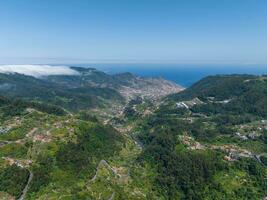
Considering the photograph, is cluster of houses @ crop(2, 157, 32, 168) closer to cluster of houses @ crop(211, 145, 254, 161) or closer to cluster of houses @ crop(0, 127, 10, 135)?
cluster of houses @ crop(0, 127, 10, 135)

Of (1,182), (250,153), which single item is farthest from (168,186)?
(1,182)

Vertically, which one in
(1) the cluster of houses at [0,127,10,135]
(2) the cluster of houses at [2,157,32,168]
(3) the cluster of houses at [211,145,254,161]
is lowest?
(3) the cluster of houses at [211,145,254,161]

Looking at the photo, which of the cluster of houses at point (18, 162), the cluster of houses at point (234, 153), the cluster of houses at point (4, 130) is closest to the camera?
the cluster of houses at point (18, 162)

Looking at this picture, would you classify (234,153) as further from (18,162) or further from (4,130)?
(4,130)

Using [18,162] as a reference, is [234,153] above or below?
below

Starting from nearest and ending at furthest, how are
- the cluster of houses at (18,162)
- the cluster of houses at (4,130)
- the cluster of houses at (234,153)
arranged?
the cluster of houses at (18,162), the cluster of houses at (4,130), the cluster of houses at (234,153)

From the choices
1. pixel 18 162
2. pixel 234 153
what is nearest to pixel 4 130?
pixel 18 162

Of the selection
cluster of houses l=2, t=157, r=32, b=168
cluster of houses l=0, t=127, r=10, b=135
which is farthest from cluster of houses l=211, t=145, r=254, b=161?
cluster of houses l=0, t=127, r=10, b=135

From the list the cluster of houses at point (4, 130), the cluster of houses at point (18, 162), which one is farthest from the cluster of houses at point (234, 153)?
the cluster of houses at point (4, 130)

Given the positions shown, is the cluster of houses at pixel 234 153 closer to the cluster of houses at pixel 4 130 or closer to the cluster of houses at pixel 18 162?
the cluster of houses at pixel 18 162

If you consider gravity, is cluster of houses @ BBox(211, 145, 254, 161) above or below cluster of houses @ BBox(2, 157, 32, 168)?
below

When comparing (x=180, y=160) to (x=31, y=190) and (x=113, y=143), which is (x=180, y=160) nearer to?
(x=113, y=143)
